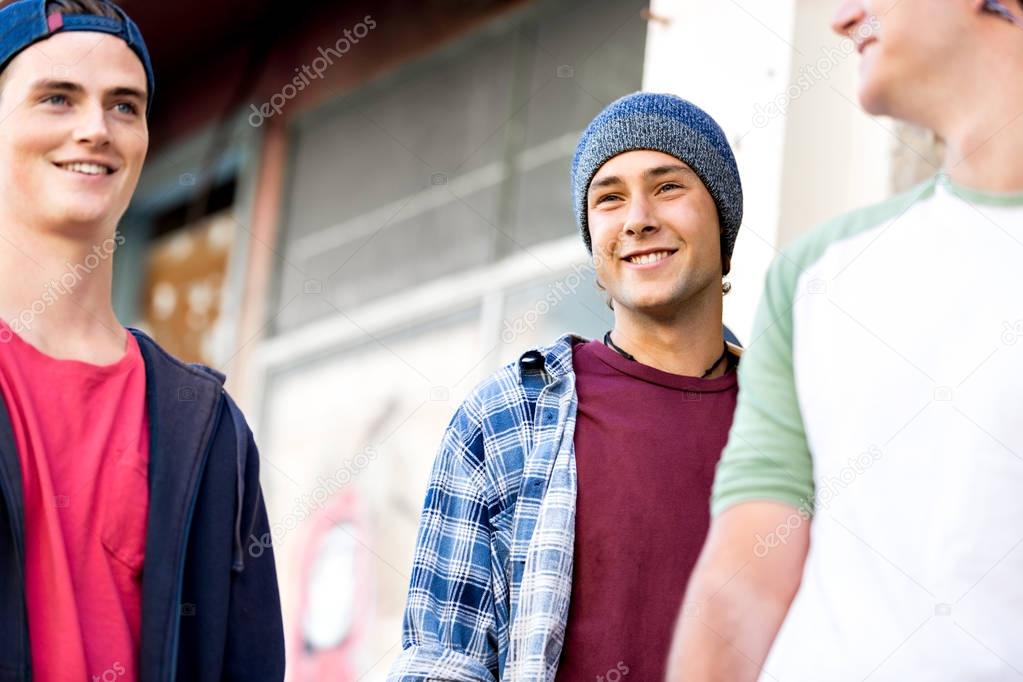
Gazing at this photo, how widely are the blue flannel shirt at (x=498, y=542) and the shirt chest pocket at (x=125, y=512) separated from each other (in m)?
0.48

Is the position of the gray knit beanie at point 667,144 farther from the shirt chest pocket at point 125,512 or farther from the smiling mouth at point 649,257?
the shirt chest pocket at point 125,512

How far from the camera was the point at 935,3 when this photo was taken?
2.03 meters

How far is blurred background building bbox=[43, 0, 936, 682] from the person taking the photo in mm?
5871

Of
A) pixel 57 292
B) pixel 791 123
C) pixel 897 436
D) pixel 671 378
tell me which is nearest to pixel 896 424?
pixel 897 436

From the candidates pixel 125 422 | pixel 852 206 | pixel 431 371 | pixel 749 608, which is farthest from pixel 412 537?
pixel 749 608

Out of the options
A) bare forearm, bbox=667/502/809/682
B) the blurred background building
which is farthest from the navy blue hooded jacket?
the blurred background building

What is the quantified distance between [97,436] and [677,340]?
3.49 feet

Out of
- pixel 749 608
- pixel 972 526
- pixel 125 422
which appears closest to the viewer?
pixel 972 526

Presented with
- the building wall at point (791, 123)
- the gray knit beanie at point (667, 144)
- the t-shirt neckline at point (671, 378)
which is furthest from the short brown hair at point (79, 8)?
the building wall at point (791, 123)

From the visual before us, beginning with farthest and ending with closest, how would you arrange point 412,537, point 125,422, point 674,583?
Result: point 412,537 → point 125,422 → point 674,583

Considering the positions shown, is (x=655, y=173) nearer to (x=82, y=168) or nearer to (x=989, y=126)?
(x=989, y=126)

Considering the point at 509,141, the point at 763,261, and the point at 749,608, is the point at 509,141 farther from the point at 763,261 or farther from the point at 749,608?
the point at 749,608

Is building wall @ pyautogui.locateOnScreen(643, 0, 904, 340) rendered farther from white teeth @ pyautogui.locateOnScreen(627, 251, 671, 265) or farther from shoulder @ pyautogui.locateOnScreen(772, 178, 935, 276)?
shoulder @ pyautogui.locateOnScreen(772, 178, 935, 276)

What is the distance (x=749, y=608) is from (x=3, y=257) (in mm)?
1522
